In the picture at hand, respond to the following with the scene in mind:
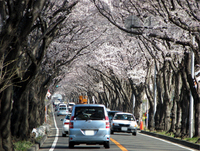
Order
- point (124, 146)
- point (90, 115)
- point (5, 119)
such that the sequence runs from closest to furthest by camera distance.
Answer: point (5, 119)
point (90, 115)
point (124, 146)

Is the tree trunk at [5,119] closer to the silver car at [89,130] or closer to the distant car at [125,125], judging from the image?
the silver car at [89,130]

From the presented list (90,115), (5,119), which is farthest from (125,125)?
(5,119)

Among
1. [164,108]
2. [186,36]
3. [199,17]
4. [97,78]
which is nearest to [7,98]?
[199,17]

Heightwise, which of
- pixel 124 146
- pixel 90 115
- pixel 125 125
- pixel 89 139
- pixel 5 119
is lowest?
pixel 124 146

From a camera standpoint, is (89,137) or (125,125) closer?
(89,137)

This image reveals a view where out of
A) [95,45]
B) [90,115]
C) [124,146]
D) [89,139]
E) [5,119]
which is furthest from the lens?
[95,45]

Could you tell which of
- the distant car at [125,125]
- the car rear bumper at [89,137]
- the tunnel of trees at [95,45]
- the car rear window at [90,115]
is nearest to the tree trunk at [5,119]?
the tunnel of trees at [95,45]

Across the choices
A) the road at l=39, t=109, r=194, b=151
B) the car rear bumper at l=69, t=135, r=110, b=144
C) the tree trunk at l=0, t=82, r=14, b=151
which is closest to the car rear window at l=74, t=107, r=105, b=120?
the car rear bumper at l=69, t=135, r=110, b=144

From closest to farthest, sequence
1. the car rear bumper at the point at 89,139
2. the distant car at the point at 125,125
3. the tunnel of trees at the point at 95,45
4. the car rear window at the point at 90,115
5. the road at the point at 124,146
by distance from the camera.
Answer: the tunnel of trees at the point at 95,45, the car rear bumper at the point at 89,139, the car rear window at the point at 90,115, the road at the point at 124,146, the distant car at the point at 125,125

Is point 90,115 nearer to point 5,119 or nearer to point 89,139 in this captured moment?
point 89,139

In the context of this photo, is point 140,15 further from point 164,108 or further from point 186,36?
point 164,108

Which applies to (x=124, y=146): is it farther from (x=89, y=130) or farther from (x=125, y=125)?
(x=125, y=125)

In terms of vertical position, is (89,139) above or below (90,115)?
below

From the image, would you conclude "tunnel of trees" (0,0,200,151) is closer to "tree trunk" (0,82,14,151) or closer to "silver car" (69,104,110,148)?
"tree trunk" (0,82,14,151)
